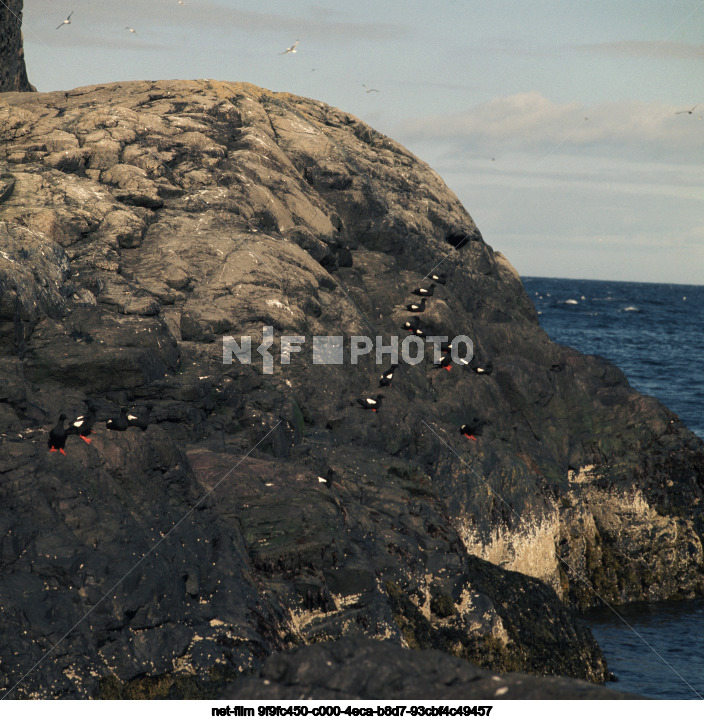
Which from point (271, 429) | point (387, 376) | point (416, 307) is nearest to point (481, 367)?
point (416, 307)

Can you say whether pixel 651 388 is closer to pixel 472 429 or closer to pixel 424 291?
pixel 424 291

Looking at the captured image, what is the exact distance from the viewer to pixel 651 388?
57.5 meters

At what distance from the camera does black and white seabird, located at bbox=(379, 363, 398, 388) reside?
79.0ft

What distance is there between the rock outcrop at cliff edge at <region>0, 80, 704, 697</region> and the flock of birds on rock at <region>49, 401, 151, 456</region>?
0.84 feet

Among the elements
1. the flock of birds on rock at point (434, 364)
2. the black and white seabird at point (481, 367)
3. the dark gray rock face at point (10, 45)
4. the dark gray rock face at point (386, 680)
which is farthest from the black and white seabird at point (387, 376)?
the dark gray rock face at point (10, 45)

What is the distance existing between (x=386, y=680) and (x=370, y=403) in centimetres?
1542

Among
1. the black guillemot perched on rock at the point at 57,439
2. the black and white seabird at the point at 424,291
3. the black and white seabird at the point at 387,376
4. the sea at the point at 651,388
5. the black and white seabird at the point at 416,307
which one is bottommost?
the sea at the point at 651,388

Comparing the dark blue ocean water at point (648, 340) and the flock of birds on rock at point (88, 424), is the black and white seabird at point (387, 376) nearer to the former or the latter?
the flock of birds on rock at point (88, 424)

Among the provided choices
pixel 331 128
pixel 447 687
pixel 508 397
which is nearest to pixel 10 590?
pixel 447 687

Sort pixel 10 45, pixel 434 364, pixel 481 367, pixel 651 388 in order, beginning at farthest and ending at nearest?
1. pixel 651 388
2. pixel 10 45
3. pixel 481 367
4. pixel 434 364

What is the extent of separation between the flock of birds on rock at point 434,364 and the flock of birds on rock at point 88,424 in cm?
717

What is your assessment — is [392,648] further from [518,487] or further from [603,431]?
[603,431]

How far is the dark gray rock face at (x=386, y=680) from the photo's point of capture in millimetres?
7094

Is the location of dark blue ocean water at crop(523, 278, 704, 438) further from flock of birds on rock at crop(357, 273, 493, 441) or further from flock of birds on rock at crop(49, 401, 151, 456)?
flock of birds on rock at crop(49, 401, 151, 456)
